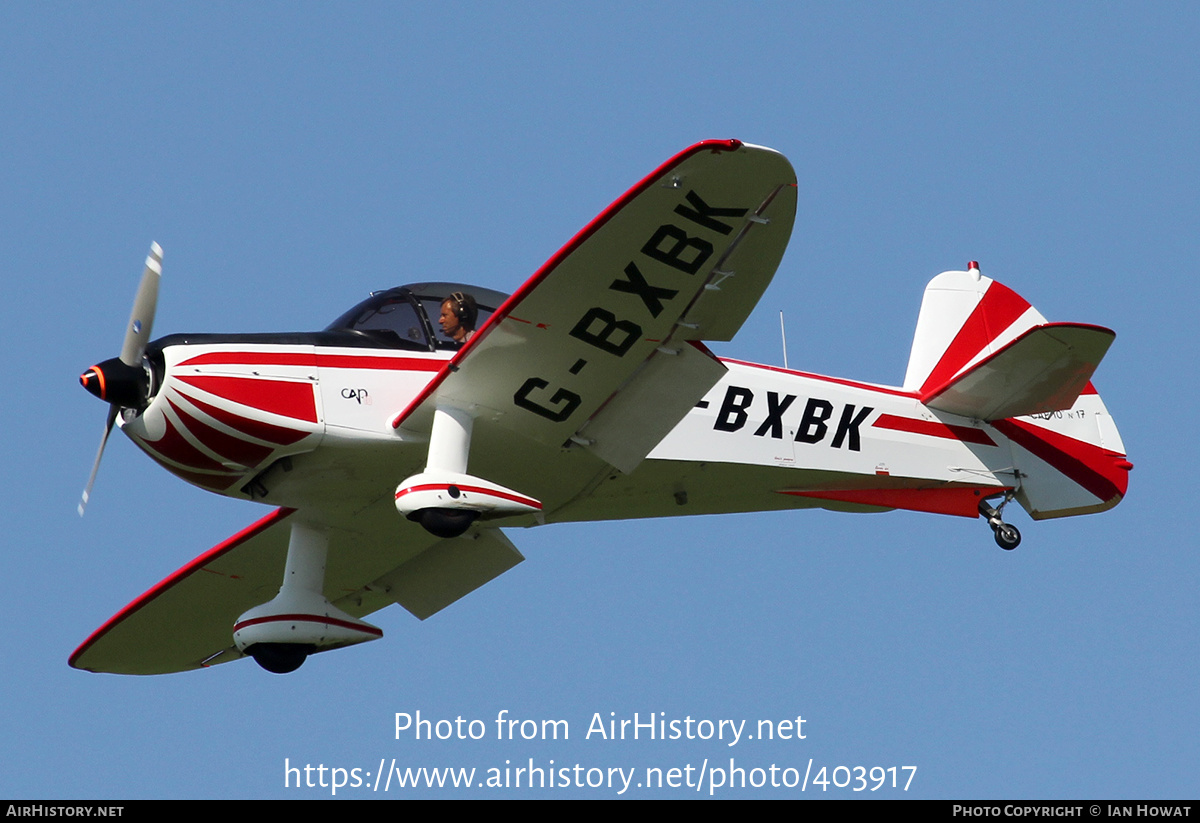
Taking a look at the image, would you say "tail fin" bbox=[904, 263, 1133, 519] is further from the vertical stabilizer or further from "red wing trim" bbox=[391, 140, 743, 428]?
"red wing trim" bbox=[391, 140, 743, 428]

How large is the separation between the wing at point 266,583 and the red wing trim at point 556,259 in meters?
2.03

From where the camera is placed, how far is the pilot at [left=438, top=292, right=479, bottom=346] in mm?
11148

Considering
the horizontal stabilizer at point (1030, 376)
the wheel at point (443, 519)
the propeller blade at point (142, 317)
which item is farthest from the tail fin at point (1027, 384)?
the propeller blade at point (142, 317)

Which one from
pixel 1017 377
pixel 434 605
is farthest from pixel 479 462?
pixel 1017 377

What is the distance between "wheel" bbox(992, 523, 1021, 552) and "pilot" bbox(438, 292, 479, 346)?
5236mm

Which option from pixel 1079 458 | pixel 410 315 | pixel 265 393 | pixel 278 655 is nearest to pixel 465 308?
pixel 410 315

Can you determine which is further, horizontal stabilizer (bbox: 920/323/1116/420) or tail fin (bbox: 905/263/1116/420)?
tail fin (bbox: 905/263/1116/420)

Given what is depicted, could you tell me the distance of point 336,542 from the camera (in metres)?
12.4

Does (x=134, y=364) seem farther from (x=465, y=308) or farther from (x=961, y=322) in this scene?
(x=961, y=322)

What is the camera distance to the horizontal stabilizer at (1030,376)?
499 inches

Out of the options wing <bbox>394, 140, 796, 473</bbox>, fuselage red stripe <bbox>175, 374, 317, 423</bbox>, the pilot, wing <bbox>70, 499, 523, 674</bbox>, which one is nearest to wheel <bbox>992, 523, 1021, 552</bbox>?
wing <bbox>394, 140, 796, 473</bbox>

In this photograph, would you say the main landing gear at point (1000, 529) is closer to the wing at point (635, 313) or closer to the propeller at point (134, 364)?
the wing at point (635, 313)

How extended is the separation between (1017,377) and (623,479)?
371cm
